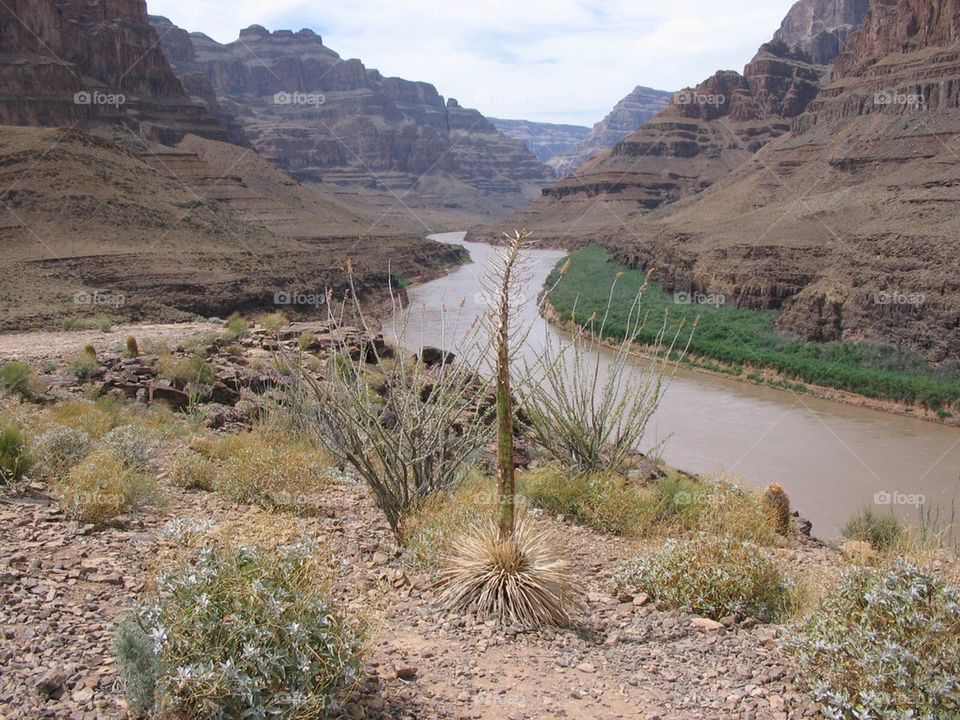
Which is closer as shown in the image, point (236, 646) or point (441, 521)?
point (236, 646)

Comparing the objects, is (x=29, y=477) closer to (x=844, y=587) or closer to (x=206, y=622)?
(x=206, y=622)

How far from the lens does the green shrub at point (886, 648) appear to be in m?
4.28

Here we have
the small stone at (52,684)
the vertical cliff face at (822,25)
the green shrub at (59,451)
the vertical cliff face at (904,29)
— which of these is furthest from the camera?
the vertical cliff face at (822,25)

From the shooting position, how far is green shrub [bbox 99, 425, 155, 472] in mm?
9359

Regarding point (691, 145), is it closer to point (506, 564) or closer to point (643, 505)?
point (643, 505)

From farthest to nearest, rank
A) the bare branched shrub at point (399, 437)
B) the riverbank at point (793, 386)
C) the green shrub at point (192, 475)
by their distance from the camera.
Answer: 1. the riverbank at point (793, 386)
2. the green shrub at point (192, 475)
3. the bare branched shrub at point (399, 437)

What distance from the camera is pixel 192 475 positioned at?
30.5ft

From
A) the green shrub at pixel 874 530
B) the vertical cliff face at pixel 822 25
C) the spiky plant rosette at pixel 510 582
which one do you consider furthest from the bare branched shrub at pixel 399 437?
the vertical cliff face at pixel 822 25

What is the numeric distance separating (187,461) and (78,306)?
23.6m

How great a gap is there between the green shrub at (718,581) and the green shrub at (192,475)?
16.4 feet

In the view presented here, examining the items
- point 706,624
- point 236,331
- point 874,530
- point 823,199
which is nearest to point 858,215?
point 823,199

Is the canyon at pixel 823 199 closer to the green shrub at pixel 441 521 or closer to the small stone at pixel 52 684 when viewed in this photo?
the green shrub at pixel 441 521

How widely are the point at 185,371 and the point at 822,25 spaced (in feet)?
644

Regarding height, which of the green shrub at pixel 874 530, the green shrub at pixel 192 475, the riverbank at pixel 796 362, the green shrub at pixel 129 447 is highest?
the green shrub at pixel 129 447
